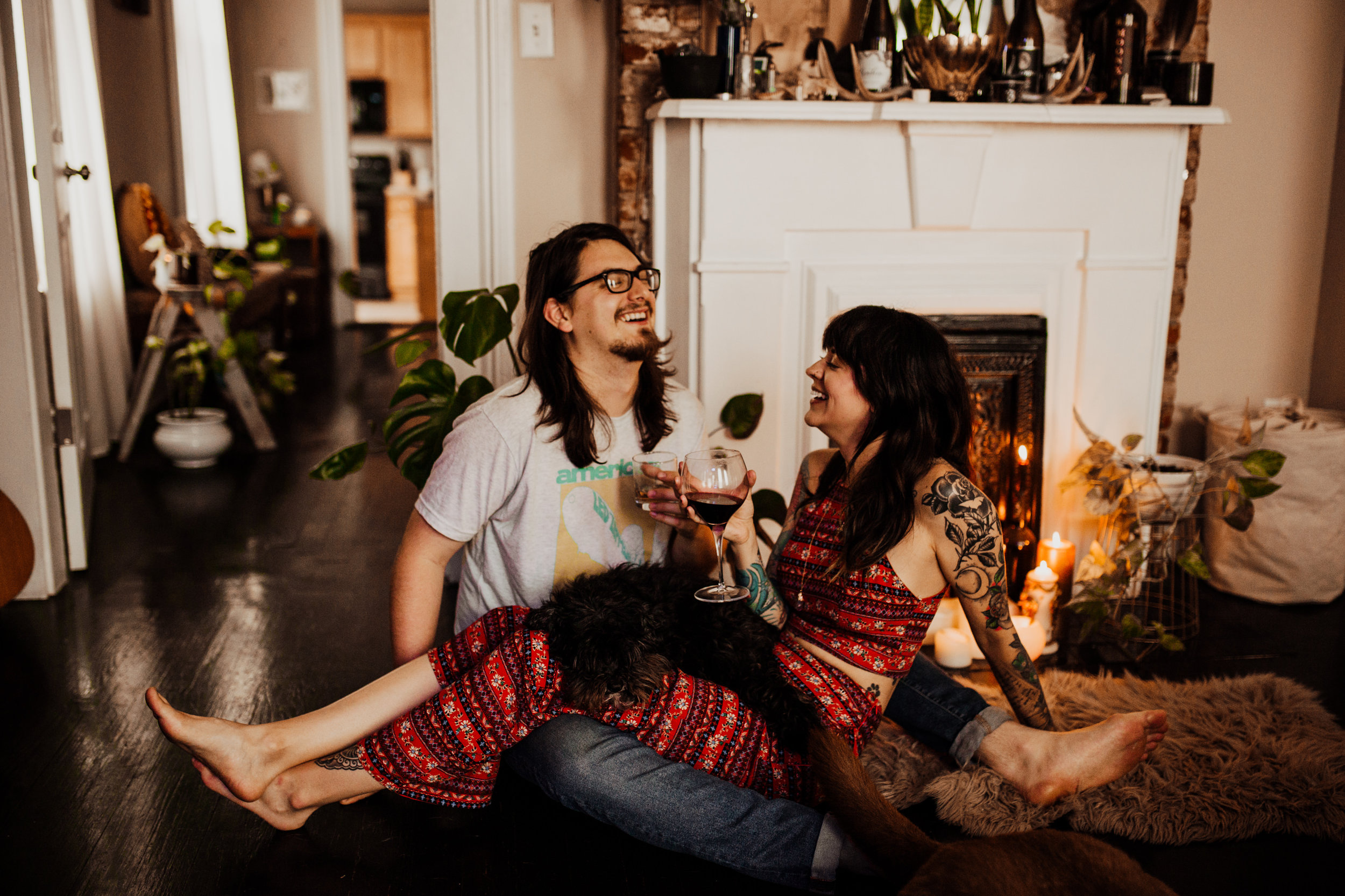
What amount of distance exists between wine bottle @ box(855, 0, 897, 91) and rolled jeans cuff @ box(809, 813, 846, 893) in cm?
170

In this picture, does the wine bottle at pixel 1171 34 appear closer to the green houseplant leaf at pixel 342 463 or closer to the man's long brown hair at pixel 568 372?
the man's long brown hair at pixel 568 372

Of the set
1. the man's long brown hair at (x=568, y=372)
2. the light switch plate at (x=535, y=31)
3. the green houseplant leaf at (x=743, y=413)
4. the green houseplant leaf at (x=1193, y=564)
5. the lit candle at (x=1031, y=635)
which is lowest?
the lit candle at (x=1031, y=635)

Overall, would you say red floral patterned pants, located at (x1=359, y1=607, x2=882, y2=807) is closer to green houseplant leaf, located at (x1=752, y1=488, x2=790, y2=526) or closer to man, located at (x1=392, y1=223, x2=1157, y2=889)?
man, located at (x1=392, y1=223, x2=1157, y2=889)

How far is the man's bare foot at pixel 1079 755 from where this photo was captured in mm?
1678

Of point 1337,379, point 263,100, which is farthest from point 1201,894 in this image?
point 263,100

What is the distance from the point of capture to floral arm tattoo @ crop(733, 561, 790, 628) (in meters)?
1.78

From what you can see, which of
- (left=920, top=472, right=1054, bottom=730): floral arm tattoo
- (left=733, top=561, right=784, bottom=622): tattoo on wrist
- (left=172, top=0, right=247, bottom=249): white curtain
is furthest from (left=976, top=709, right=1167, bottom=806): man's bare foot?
(left=172, top=0, right=247, bottom=249): white curtain

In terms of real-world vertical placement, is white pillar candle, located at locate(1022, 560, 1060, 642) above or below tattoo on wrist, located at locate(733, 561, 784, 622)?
below

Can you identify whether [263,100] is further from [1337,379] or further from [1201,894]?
[1201,894]

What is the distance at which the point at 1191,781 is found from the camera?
186cm

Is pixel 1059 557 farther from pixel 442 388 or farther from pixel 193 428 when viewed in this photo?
pixel 193 428

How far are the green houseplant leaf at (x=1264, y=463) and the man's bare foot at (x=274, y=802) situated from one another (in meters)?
2.18

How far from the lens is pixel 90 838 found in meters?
1.72

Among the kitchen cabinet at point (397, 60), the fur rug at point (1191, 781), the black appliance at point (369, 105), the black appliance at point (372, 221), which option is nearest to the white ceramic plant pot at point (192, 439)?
the fur rug at point (1191, 781)
